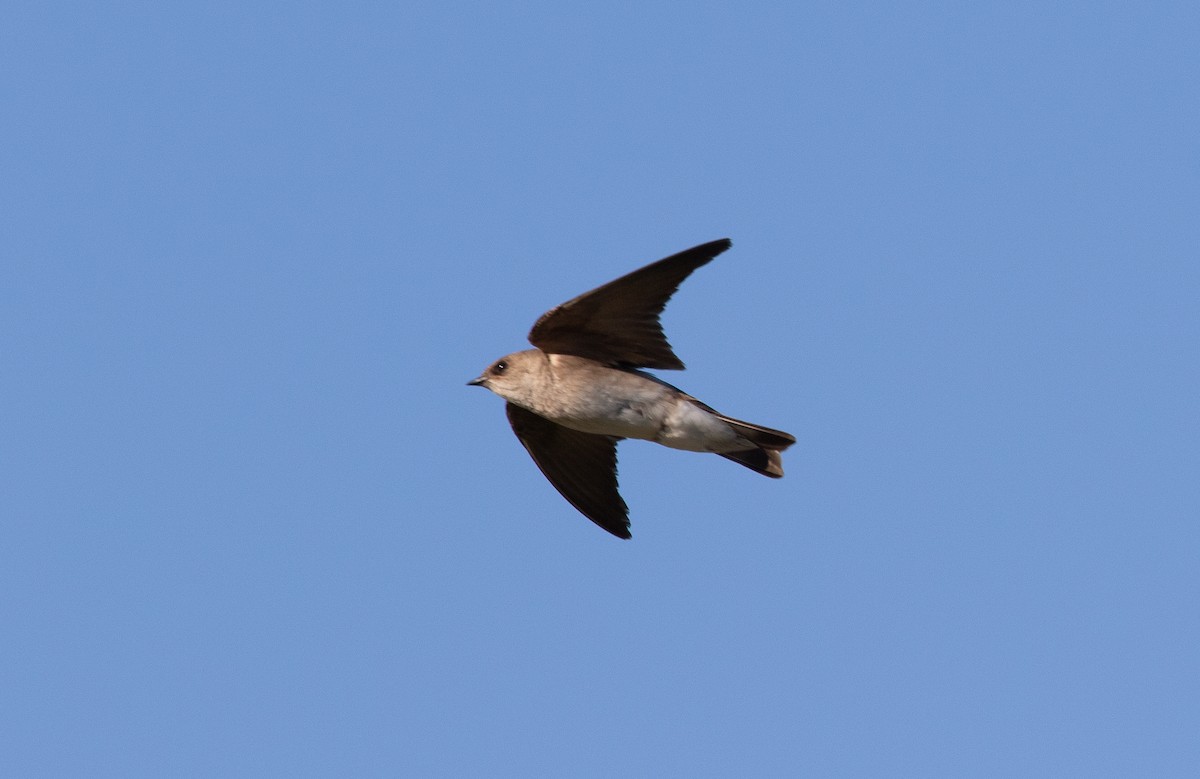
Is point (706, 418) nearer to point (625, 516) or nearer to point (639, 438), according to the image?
point (639, 438)

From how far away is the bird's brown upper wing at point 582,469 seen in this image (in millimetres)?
14992

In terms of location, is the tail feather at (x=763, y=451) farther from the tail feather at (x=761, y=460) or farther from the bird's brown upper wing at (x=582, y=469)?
the bird's brown upper wing at (x=582, y=469)

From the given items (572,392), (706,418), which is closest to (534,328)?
(572,392)

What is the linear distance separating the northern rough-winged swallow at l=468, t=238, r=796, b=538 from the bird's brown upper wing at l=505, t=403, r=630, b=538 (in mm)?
675

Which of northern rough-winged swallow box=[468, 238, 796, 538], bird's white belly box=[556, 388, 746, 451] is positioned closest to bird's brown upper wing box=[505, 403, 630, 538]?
northern rough-winged swallow box=[468, 238, 796, 538]

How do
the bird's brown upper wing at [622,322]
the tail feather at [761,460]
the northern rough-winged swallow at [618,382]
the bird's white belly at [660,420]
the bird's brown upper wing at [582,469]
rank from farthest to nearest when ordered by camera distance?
the bird's brown upper wing at [582,469]
the tail feather at [761,460]
the bird's white belly at [660,420]
the northern rough-winged swallow at [618,382]
the bird's brown upper wing at [622,322]

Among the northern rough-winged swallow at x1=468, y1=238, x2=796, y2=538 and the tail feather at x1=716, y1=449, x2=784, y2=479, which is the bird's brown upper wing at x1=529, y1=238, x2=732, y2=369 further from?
the tail feather at x1=716, y1=449, x2=784, y2=479

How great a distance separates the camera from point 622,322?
13656 mm

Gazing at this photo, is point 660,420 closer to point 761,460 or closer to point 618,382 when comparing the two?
point 618,382

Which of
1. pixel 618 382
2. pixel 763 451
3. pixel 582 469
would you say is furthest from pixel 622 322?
pixel 582 469

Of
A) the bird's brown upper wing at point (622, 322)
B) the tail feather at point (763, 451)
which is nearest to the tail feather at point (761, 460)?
the tail feather at point (763, 451)

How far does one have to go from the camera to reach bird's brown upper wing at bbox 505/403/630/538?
49.2ft

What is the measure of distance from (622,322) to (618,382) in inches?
16.6

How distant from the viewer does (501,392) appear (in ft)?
46.7
